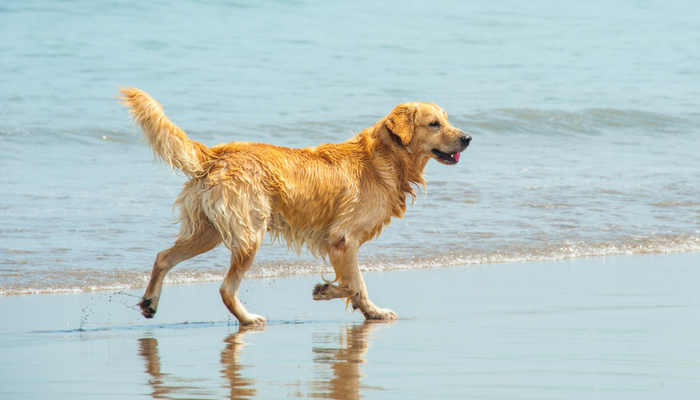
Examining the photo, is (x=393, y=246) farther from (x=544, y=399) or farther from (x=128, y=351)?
(x=544, y=399)

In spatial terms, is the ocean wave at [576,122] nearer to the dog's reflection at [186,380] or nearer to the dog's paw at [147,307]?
the dog's paw at [147,307]

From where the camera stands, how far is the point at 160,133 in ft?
15.9

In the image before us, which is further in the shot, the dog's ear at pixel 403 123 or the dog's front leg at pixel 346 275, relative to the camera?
the dog's ear at pixel 403 123

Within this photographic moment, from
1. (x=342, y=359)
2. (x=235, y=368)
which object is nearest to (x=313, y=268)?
A: (x=342, y=359)

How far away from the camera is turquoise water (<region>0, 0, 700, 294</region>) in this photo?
7.89m

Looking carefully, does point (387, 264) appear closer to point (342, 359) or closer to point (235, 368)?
point (342, 359)

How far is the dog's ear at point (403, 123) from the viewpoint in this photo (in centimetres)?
555

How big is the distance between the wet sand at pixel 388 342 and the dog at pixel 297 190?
0.35m

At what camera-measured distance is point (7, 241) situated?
734 centimetres

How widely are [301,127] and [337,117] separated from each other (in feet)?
4.21

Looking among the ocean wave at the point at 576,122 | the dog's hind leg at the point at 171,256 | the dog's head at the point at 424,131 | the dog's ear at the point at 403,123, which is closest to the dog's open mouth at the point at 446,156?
the dog's head at the point at 424,131

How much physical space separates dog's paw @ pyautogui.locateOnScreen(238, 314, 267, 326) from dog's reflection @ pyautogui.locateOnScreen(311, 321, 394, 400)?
0.54 metres

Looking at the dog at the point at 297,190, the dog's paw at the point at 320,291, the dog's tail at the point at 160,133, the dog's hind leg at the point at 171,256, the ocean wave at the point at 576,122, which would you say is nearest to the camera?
the dog's tail at the point at 160,133

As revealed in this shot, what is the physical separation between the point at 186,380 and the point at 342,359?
0.81m
